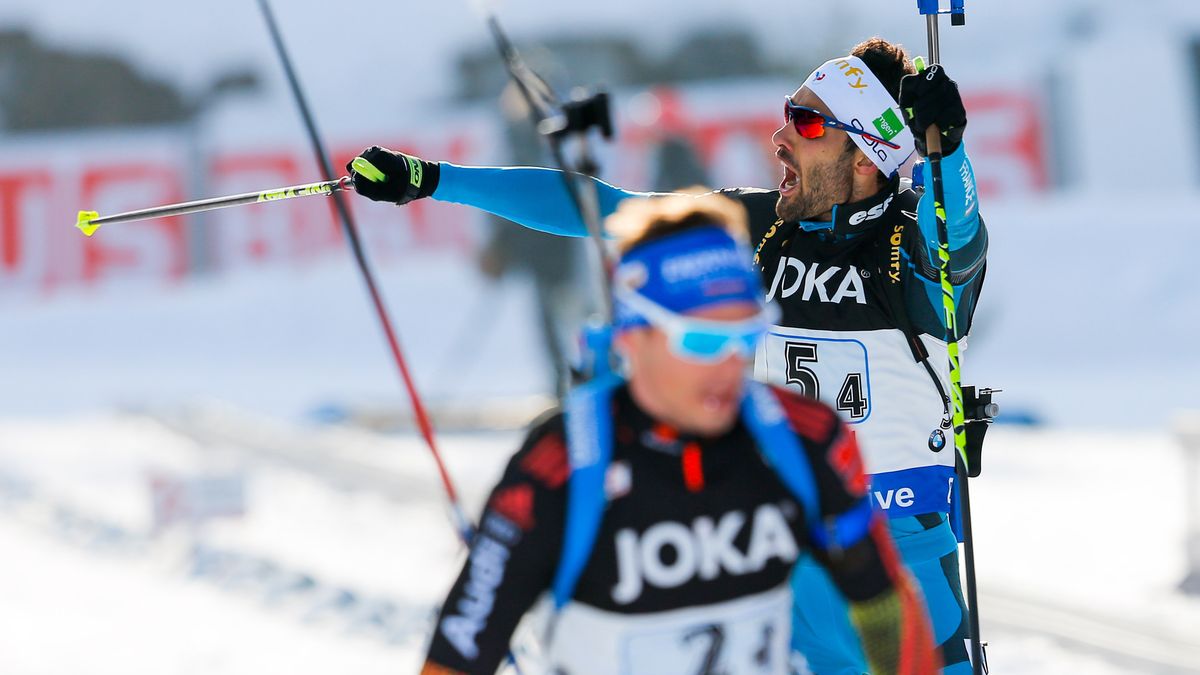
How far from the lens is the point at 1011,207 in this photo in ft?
59.1

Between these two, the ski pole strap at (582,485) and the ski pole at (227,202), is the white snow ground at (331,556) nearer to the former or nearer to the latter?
the ski pole at (227,202)

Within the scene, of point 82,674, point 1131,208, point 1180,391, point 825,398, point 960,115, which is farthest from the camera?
point 1131,208

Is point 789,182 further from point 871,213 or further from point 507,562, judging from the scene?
point 507,562

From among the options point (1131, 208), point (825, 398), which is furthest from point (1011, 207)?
point (825, 398)

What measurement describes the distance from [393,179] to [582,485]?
1.43 m

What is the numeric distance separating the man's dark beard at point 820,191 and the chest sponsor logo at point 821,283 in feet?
0.38

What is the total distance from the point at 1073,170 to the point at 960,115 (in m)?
17.4

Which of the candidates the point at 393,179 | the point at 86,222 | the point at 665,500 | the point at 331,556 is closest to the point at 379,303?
the point at 393,179

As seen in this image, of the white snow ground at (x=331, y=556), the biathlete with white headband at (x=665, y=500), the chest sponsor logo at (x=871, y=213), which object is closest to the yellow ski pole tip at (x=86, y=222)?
the biathlete with white headband at (x=665, y=500)

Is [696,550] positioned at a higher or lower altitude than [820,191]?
lower

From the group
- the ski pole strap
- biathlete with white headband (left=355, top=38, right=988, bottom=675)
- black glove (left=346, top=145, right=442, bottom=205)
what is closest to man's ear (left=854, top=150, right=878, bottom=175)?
biathlete with white headband (left=355, top=38, right=988, bottom=675)

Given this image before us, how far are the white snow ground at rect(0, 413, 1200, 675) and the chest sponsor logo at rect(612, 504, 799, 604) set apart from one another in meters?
3.85

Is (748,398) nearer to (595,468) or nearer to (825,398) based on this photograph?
(595,468)

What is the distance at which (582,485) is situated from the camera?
2295 mm
